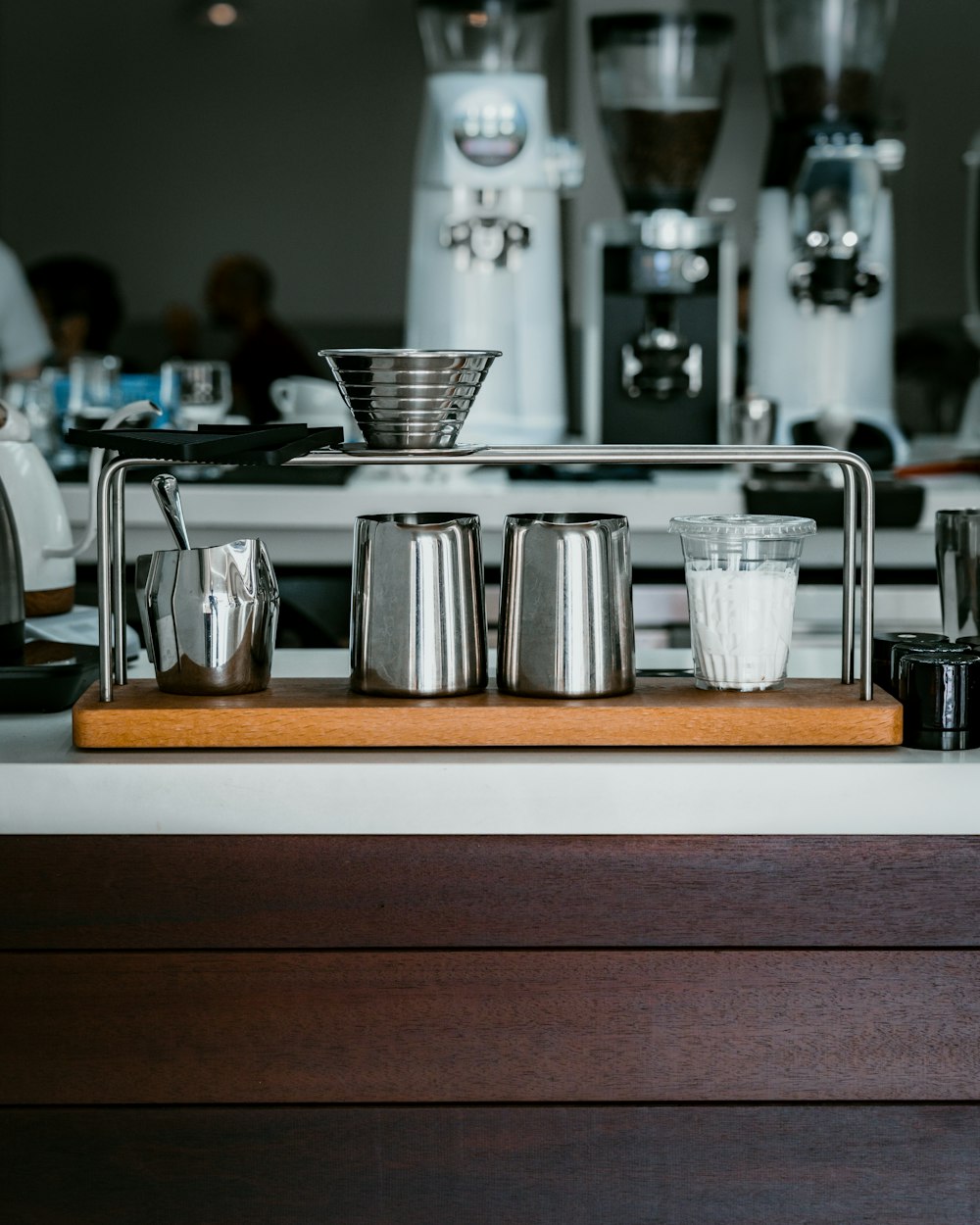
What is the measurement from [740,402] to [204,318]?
407cm

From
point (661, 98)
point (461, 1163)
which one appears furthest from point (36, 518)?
point (661, 98)

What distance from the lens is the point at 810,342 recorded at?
302 cm

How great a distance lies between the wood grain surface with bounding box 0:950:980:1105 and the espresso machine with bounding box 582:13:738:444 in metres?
1.79

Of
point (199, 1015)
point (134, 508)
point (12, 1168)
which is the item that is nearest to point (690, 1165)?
point (199, 1015)

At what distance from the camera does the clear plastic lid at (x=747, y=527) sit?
4.00ft

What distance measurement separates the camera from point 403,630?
1.24 m

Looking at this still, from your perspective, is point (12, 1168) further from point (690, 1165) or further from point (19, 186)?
point (19, 186)

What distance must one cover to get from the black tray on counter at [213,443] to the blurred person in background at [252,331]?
4016 millimetres

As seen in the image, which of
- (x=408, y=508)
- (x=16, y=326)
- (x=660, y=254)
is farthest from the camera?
(x=16, y=326)

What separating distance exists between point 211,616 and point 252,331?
16.1 feet

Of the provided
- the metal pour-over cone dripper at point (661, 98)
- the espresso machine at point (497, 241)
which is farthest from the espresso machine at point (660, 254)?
the espresso machine at point (497, 241)

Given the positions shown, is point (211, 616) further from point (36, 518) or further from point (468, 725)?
point (36, 518)

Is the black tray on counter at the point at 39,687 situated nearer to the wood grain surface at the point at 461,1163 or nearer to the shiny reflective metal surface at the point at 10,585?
the shiny reflective metal surface at the point at 10,585

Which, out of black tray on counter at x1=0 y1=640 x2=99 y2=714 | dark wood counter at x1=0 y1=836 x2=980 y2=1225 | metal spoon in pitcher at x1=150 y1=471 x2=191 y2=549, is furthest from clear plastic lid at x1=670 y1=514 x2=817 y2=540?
black tray on counter at x1=0 y1=640 x2=99 y2=714
